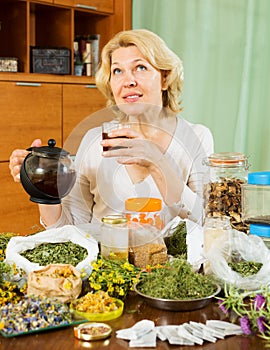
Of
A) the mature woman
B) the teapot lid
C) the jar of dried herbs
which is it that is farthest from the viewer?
the mature woman

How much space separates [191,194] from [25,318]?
3.16 feet

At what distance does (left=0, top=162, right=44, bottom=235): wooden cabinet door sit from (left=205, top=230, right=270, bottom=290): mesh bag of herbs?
2.48 metres

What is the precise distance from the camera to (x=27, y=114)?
4168mm

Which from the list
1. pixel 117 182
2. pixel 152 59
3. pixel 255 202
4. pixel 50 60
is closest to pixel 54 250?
pixel 117 182

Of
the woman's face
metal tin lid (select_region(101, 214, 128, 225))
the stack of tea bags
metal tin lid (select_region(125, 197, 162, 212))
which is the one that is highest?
the woman's face

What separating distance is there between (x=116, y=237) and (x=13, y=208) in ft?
8.00

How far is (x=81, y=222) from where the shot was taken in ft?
7.59

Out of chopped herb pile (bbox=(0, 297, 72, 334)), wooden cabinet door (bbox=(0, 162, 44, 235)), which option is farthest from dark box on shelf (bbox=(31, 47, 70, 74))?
chopped herb pile (bbox=(0, 297, 72, 334))

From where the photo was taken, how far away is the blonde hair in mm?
2371

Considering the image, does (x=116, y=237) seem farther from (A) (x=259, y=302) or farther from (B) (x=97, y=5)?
(B) (x=97, y=5)

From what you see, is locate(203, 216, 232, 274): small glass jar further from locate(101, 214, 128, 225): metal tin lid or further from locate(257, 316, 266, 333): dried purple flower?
locate(257, 316, 266, 333): dried purple flower

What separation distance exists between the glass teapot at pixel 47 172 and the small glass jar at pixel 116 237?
17cm

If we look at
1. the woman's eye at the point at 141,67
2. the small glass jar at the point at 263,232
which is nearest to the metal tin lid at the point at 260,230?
the small glass jar at the point at 263,232

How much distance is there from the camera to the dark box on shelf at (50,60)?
418 cm
